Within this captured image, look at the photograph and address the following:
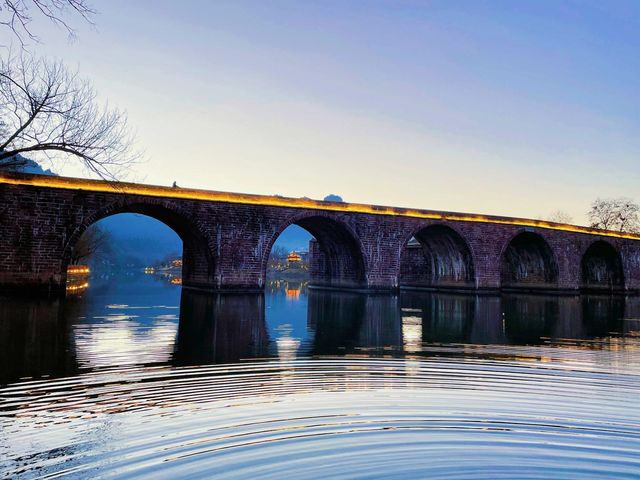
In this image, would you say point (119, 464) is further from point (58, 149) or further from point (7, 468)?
point (58, 149)

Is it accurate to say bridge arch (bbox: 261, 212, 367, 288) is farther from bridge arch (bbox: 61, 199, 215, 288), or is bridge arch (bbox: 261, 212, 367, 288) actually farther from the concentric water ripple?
the concentric water ripple

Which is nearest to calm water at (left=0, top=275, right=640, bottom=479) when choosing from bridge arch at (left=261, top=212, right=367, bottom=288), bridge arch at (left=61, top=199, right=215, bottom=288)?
bridge arch at (left=61, top=199, right=215, bottom=288)

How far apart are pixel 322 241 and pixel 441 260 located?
771cm

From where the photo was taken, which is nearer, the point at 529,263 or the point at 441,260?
the point at 441,260

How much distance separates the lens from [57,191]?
18.9 m

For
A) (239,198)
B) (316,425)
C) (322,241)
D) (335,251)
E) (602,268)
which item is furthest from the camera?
(602,268)

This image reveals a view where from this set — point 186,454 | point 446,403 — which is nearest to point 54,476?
point 186,454

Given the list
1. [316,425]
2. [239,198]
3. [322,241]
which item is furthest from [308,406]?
[322,241]

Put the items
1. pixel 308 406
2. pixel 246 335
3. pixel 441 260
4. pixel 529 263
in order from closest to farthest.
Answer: pixel 308 406, pixel 246 335, pixel 441 260, pixel 529 263

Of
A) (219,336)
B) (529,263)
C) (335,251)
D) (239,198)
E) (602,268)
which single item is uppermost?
(239,198)

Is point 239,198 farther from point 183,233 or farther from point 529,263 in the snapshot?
point 529,263

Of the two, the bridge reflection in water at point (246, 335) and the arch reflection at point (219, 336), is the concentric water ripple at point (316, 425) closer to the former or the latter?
the arch reflection at point (219, 336)

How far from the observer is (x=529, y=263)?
3516 cm

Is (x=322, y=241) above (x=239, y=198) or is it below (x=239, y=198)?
below
